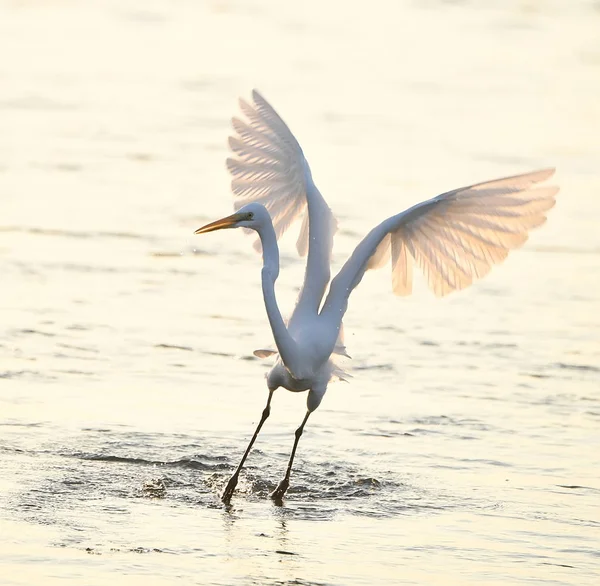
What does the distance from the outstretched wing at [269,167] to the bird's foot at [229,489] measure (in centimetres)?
168

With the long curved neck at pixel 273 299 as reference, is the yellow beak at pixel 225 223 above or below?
above

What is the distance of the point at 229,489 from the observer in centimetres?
847

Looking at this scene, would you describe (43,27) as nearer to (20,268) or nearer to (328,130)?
(328,130)

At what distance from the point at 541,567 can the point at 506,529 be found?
0.56 m

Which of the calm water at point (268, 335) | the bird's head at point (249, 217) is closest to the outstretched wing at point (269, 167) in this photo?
the bird's head at point (249, 217)

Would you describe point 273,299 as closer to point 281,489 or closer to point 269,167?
point 281,489

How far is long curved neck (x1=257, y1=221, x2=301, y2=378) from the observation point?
8.02 m

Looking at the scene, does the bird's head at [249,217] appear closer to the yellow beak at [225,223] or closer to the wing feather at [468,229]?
the yellow beak at [225,223]

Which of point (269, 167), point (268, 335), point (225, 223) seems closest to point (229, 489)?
point (225, 223)

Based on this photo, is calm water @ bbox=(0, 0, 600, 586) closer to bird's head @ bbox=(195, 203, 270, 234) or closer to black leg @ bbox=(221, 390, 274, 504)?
black leg @ bbox=(221, 390, 274, 504)

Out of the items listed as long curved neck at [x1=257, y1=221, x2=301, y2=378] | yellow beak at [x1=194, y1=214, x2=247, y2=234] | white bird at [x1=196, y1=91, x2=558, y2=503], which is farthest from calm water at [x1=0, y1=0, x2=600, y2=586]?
yellow beak at [x1=194, y1=214, x2=247, y2=234]

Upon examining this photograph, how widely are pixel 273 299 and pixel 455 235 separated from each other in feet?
5.11

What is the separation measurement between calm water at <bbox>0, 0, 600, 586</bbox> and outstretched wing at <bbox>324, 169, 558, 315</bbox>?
3.31 feet

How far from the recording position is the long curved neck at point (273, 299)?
8016mm
